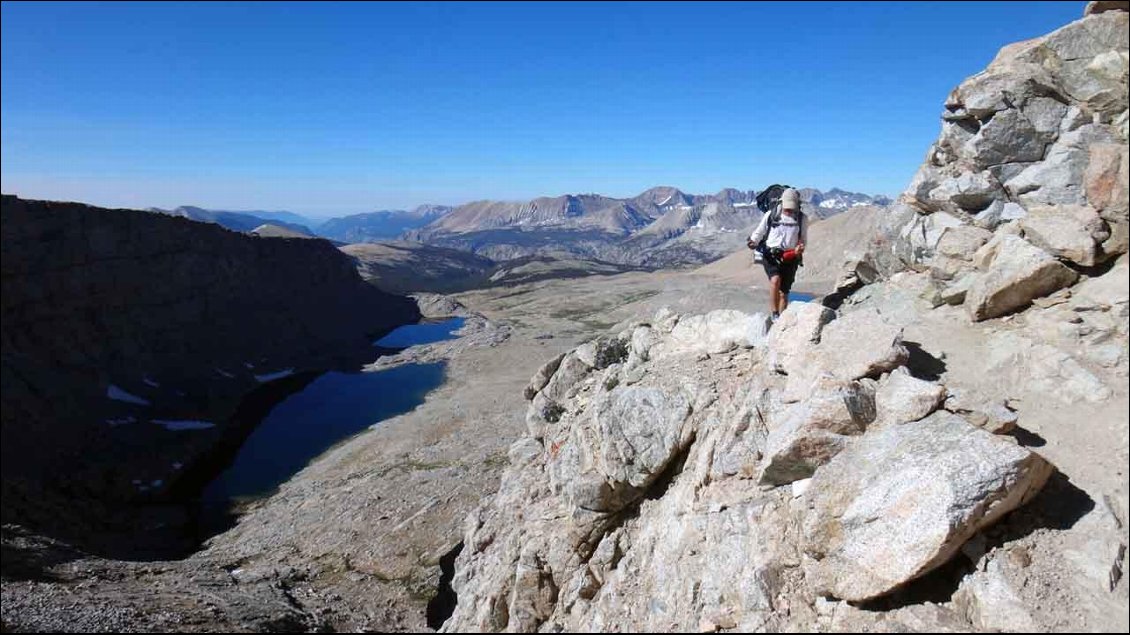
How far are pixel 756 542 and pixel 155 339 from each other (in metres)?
108

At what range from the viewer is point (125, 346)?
289 feet

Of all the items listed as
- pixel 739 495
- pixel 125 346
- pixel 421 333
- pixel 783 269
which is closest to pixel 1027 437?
pixel 739 495

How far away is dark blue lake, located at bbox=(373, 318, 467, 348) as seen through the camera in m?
144

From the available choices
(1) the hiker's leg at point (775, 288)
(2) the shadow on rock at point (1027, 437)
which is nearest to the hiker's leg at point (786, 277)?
(1) the hiker's leg at point (775, 288)

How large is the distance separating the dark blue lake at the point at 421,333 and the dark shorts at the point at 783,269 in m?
129

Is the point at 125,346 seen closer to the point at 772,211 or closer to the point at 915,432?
the point at 772,211

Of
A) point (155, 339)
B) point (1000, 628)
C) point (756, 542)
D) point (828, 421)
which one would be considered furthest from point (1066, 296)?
point (155, 339)

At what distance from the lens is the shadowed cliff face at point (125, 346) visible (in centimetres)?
6209

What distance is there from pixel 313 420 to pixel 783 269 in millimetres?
83170

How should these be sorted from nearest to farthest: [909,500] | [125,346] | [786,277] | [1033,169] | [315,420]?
[909,500] < [1033,169] < [786,277] < [315,420] < [125,346]

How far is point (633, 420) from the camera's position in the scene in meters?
17.1

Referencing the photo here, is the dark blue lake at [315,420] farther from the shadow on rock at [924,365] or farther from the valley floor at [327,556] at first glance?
the shadow on rock at [924,365]

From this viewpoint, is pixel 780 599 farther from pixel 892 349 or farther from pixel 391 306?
pixel 391 306

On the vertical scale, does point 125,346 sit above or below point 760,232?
below
